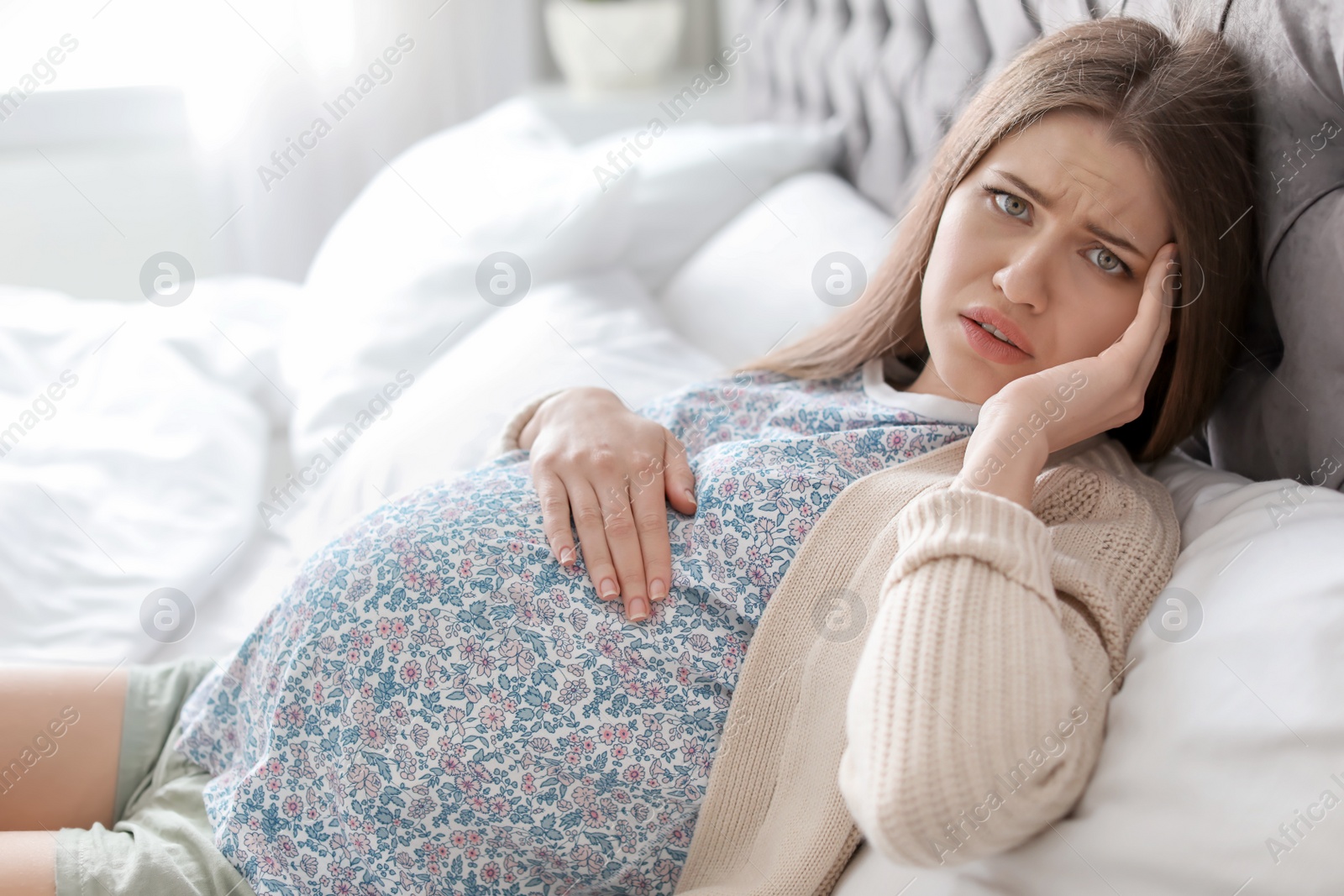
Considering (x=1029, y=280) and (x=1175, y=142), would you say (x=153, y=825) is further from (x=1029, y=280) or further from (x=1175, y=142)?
(x=1175, y=142)

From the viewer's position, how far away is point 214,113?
8.23ft

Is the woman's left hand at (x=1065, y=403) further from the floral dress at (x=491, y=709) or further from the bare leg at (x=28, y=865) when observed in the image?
the bare leg at (x=28, y=865)

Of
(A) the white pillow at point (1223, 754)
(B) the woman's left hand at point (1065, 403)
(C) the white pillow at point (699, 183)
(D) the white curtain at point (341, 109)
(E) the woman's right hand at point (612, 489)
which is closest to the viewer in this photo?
(A) the white pillow at point (1223, 754)

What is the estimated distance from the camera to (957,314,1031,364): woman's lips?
2.89ft

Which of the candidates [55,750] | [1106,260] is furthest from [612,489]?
[55,750]

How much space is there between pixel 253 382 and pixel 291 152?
1.10m

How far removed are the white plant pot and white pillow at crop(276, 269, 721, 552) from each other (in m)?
1.43

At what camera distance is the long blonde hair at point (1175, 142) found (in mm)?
866

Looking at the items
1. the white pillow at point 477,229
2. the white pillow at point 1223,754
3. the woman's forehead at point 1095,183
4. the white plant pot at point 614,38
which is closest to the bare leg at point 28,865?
the white pillow at point 1223,754

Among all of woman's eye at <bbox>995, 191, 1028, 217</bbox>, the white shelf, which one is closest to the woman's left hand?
woman's eye at <bbox>995, 191, 1028, 217</bbox>

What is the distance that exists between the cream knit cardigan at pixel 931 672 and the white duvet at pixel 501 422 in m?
0.03

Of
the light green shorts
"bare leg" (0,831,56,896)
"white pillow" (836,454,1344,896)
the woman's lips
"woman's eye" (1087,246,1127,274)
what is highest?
"woman's eye" (1087,246,1127,274)

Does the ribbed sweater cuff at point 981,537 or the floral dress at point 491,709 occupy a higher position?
the ribbed sweater cuff at point 981,537

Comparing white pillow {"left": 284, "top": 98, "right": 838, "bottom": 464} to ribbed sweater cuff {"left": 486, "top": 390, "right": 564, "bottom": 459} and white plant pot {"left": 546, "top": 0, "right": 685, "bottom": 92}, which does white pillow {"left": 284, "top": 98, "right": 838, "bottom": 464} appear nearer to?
ribbed sweater cuff {"left": 486, "top": 390, "right": 564, "bottom": 459}
